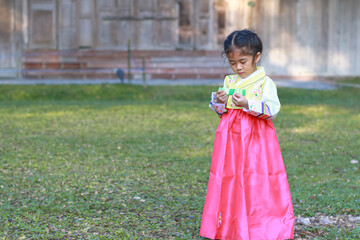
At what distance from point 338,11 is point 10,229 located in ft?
51.9

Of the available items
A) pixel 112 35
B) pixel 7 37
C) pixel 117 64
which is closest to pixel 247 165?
pixel 117 64

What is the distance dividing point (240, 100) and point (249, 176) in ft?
Result: 1.70

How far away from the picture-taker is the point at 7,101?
14.1m

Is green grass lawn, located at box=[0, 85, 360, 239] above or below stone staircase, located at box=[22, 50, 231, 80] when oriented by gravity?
below

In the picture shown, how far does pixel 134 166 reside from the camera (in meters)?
6.73

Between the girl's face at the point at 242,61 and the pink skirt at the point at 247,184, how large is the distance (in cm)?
27

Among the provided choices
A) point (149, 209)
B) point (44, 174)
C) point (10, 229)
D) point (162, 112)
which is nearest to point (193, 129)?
point (162, 112)

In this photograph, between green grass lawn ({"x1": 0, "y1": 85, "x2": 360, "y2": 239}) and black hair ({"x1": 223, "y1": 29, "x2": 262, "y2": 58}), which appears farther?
green grass lawn ({"x1": 0, "y1": 85, "x2": 360, "y2": 239})

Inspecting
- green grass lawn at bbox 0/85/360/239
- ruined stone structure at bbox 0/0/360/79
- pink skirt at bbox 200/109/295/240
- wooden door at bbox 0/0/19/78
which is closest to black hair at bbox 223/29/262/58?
pink skirt at bbox 200/109/295/240

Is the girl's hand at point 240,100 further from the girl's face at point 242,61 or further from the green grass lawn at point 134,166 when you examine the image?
the green grass lawn at point 134,166

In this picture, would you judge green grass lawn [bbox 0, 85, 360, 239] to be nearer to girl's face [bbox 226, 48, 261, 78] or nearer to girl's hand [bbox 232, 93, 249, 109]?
girl's hand [bbox 232, 93, 249, 109]

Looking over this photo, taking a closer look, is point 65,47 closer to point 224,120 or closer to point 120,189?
point 120,189

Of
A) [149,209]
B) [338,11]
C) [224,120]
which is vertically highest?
[338,11]

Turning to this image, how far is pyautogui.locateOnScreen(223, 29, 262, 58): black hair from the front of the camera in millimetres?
3824
